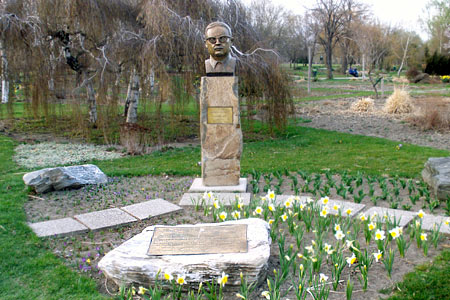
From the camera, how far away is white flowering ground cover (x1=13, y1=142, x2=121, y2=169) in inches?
335

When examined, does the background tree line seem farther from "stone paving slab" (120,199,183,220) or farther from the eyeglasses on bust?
"stone paving slab" (120,199,183,220)

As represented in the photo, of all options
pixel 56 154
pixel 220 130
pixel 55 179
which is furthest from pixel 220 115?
pixel 56 154

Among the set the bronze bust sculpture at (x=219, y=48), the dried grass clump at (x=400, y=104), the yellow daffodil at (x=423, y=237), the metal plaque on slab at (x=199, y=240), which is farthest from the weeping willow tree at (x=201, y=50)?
the yellow daffodil at (x=423, y=237)

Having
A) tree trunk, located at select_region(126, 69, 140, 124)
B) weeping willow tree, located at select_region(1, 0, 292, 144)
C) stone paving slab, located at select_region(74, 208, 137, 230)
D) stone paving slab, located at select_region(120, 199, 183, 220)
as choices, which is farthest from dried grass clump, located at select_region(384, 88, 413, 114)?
stone paving slab, located at select_region(74, 208, 137, 230)

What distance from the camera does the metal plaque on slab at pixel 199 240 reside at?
131 inches

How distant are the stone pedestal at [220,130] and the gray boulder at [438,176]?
276cm

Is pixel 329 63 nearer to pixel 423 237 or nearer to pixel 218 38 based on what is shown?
pixel 218 38

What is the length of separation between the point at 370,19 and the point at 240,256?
44.8 meters

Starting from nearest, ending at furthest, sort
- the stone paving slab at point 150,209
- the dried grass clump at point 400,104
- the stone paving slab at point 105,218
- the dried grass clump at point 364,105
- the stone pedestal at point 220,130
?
the stone paving slab at point 105,218 < the stone paving slab at point 150,209 < the stone pedestal at point 220,130 < the dried grass clump at point 400,104 < the dried grass clump at point 364,105

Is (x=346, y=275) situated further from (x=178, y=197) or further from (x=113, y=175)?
(x=113, y=175)

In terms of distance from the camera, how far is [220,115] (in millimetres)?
6070

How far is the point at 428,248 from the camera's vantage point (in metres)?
3.93

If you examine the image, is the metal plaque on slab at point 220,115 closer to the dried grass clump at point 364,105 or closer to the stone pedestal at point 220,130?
the stone pedestal at point 220,130

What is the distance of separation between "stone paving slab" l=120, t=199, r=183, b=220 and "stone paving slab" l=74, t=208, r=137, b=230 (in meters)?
0.10
